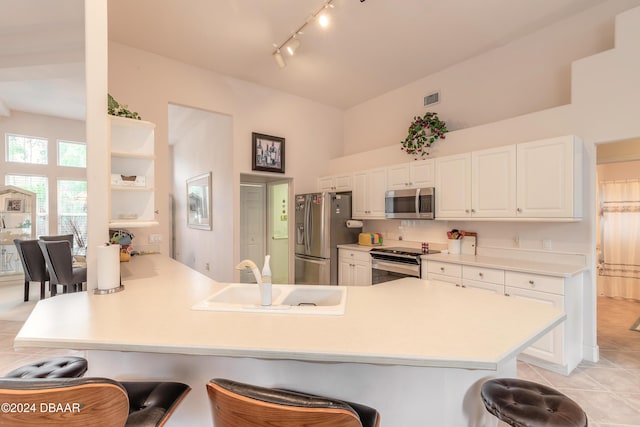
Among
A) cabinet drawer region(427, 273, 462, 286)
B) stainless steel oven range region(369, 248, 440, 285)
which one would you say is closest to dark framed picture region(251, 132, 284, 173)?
stainless steel oven range region(369, 248, 440, 285)

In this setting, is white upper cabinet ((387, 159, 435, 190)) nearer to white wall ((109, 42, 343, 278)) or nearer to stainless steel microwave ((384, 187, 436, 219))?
stainless steel microwave ((384, 187, 436, 219))

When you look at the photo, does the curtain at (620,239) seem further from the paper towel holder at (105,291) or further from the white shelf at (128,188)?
the paper towel holder at (105,291)

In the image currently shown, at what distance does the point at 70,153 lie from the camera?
5.50 m

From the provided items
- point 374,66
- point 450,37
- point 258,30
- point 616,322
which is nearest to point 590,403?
point 616,322

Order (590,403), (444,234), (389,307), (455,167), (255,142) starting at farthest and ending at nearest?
(255,142)
(444,234)
(455,167)
(590,403)
(389,307)

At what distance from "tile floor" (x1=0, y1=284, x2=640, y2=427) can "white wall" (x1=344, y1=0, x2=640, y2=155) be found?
2.37m

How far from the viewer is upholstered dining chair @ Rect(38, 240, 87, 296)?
360 centimetres

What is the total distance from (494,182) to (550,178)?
49cm

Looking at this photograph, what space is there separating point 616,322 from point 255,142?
214 inches

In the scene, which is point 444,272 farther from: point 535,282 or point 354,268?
point 354,268

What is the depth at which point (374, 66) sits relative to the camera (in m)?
4.07

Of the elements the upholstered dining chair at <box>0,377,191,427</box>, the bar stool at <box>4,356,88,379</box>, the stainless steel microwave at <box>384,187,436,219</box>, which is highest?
the stainless steel microwave at <box>384,187,436,219</box>

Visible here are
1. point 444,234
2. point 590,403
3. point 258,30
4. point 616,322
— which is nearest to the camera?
point 590,403

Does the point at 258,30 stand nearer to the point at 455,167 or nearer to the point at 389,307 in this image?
the point at 455,167
